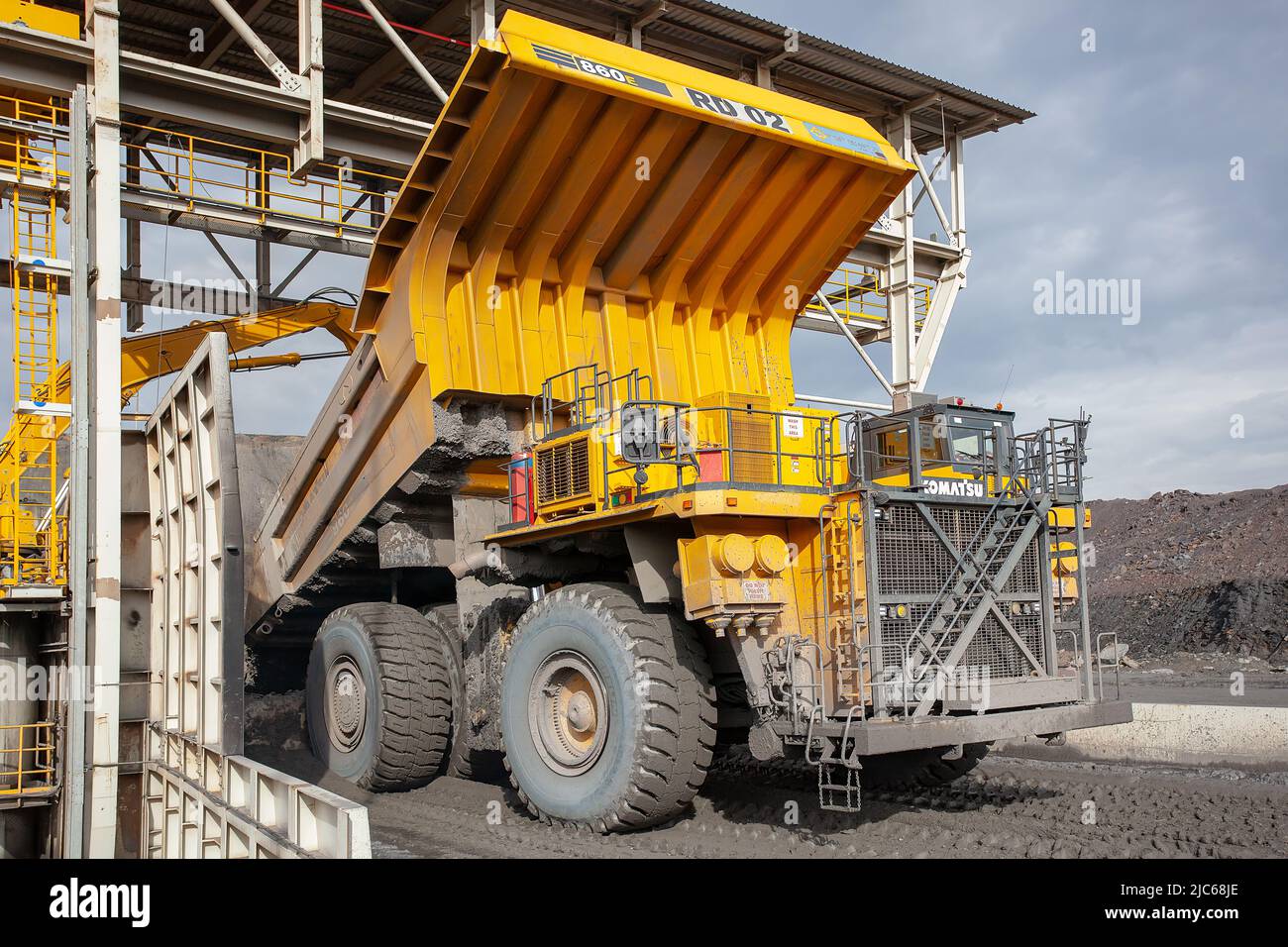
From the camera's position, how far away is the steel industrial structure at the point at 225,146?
30.0ft

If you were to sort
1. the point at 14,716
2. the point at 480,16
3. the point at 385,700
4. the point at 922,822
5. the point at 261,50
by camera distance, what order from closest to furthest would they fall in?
the point at 922,822
the point at 385,700
the point at 14,716
the point at 261,50
the point at 480,16

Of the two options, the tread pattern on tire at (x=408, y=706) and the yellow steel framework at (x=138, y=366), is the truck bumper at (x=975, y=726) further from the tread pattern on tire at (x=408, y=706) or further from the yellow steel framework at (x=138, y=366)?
the yellow steel framework at (x=138, y=366)

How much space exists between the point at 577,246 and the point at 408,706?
13.0ft

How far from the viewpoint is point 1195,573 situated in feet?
90.1

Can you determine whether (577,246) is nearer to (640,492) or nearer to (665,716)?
(640,492)

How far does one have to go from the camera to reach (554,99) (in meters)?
7.70

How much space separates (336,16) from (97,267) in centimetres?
529

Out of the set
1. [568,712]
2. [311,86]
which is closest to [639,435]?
[568,712]

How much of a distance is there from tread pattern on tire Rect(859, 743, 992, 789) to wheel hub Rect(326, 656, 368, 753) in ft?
14.0

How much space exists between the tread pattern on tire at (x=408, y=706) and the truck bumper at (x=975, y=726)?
4.08 m

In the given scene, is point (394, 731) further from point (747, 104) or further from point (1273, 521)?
point (1273, 521)

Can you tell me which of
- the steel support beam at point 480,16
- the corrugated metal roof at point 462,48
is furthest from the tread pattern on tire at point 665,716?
the corrugated metal roof at point 462,48

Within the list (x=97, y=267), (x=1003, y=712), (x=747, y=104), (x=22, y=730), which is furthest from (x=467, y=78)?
(x=22, y=730)
